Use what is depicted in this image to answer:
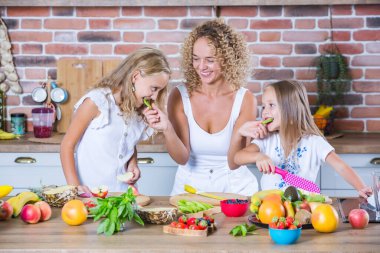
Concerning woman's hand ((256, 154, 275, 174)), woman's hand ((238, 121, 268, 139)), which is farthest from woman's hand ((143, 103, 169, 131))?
woman's hand ((256, 154, 275, 174))

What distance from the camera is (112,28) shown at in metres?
4.62

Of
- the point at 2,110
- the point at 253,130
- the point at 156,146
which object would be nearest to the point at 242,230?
the point at 253,130

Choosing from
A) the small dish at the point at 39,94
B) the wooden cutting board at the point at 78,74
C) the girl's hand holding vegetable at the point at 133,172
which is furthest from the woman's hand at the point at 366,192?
the small dish at the point at 39,94

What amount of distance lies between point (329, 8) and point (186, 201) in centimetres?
241

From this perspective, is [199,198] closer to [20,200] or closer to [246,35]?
[20,200]

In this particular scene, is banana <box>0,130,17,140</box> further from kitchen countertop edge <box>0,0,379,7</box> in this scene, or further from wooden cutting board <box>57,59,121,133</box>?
kitchen countertop edge <box>0,0,379,7</box>

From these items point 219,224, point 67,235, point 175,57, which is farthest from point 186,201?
point 175,57

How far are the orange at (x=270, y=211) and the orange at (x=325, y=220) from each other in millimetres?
109

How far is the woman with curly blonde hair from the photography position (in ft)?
11.3

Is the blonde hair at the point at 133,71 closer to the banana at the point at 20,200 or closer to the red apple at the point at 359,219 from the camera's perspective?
the banana at the point at 20,200

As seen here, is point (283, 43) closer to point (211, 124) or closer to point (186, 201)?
point (211, 124)

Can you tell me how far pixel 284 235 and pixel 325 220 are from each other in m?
0.21

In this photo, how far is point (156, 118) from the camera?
10.3 ft

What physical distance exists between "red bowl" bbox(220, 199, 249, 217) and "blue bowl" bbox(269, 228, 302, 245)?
1.20 feet
